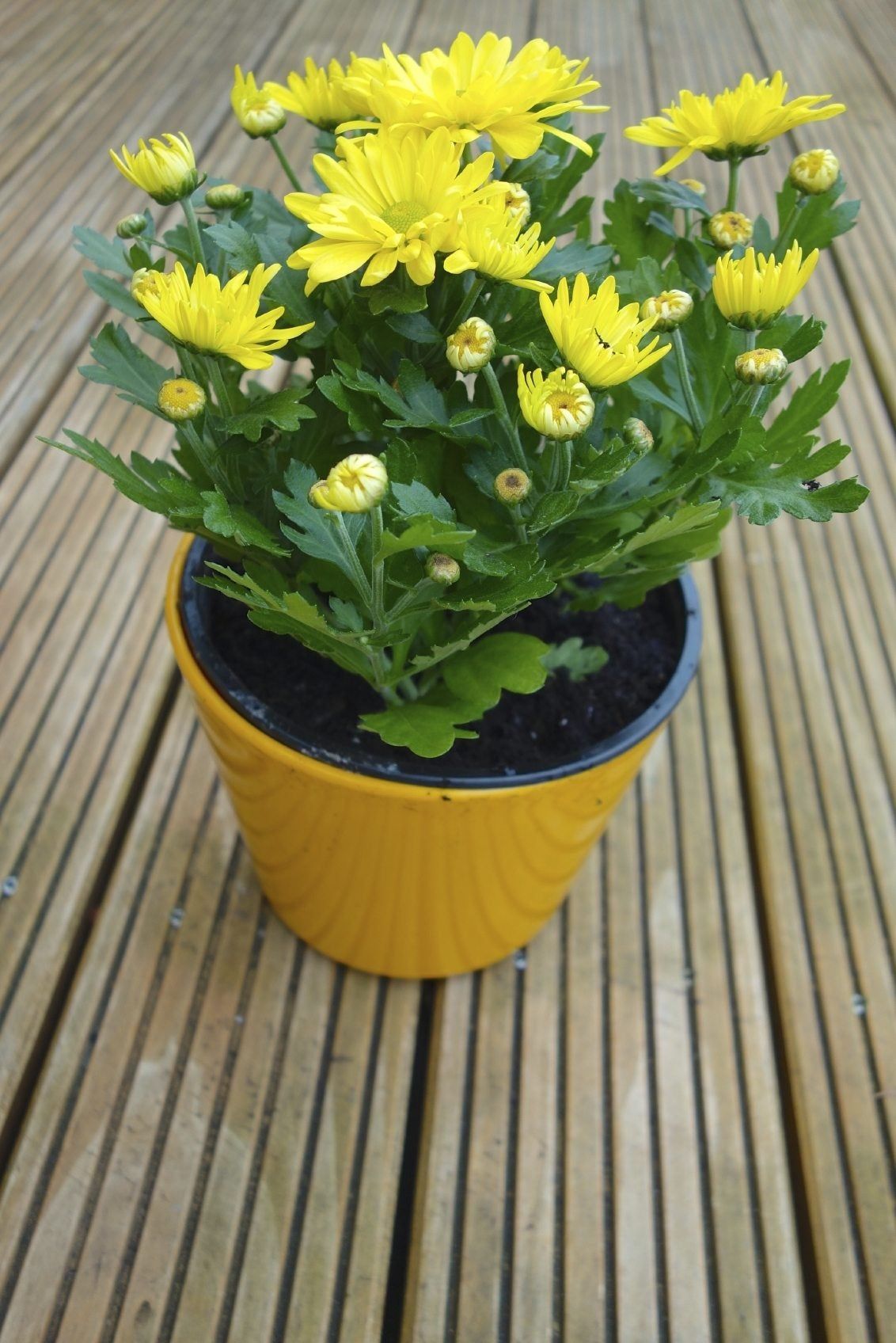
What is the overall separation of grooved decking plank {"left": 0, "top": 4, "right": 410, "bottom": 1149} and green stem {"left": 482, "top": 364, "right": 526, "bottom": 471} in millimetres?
330

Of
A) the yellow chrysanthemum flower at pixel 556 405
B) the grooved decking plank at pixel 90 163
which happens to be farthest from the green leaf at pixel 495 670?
the grooved decking plank at pixel 90 163

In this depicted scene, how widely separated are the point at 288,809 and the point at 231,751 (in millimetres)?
38

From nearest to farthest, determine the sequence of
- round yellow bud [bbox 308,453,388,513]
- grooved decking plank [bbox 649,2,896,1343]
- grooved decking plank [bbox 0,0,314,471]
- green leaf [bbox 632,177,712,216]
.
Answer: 1. round yellow bud [bbox 308,453,388,513]
2. green leaf [bbox 632,177,712,216]
3. grooved decking plank [bbox 649,2,896,1343]
4. grooved decking plank [bbox 0,0,314,471]

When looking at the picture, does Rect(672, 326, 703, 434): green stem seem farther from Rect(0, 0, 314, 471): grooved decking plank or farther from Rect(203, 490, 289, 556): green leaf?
Rect(0, 0, 314, 471): grooved decking plank

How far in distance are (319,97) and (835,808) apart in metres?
0.49

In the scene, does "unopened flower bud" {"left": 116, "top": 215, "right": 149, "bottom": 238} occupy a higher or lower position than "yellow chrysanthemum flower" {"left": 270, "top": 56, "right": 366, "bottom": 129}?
lower

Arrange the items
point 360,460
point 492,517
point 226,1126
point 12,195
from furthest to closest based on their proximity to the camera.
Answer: point 12,195
point 226,1126
point 492,517
point 360,460

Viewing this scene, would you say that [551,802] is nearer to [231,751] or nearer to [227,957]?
[231,751]

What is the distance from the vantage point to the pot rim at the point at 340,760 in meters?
0.39

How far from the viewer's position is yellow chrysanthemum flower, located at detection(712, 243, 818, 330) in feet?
0.99

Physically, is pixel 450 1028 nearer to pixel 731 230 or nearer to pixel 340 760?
pixel 340 760

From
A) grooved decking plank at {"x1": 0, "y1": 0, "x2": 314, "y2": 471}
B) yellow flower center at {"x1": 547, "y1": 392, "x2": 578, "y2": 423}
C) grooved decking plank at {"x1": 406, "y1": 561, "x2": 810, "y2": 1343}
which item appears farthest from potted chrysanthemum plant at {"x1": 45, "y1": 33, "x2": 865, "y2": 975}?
grooved decking plank at {"x1": 0, "y1": 0, "x2": 314, "y2": 471}

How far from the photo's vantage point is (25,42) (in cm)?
108

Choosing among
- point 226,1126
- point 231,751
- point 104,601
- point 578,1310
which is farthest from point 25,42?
point 578,1310
